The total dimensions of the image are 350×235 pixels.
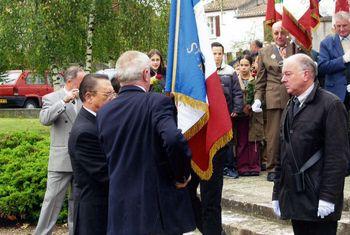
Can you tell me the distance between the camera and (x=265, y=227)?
740cm

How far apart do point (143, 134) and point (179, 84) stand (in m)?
1.26

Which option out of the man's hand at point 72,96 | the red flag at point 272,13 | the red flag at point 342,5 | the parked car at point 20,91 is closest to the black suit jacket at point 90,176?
the man's hand at point 72,96

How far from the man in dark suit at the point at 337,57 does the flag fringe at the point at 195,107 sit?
108 inches

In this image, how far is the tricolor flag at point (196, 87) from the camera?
19.6 ft

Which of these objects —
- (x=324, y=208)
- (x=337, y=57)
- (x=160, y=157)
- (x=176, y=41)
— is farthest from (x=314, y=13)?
(x=160, y=157)

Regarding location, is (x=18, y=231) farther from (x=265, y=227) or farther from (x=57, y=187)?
(x=265, y=227)

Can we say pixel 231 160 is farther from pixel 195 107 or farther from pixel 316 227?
pixel 316 227

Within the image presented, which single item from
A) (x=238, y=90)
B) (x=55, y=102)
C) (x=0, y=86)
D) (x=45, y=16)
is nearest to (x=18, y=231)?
(x=55, y=102)

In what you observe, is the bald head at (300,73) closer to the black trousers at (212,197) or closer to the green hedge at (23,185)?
the black trousers at (212,197)

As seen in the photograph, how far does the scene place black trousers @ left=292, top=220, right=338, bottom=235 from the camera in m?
5.21

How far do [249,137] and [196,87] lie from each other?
12.5 feet

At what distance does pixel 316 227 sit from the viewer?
525 centimetres

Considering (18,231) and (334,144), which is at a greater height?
(334,144)

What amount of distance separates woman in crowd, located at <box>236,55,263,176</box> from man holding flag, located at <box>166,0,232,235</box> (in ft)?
11.4
